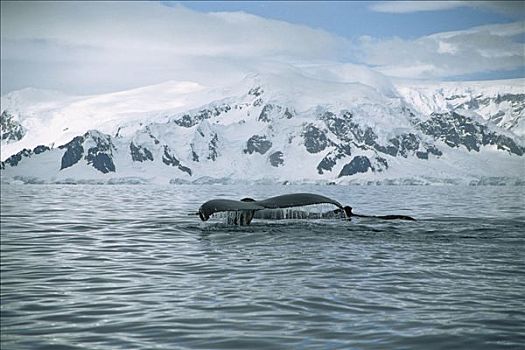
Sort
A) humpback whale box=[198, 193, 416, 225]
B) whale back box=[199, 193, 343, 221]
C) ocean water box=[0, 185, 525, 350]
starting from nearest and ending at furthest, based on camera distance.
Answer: ocean water box=[0, 185, 525, 350] < whale back box=[199, 193, 343, 221] < humpback whale box=[198, 193, 416, 225]

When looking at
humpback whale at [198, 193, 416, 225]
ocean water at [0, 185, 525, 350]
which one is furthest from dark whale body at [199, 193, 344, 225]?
ocean water at [0, 185, 525, 350]

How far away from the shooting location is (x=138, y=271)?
13.0 m

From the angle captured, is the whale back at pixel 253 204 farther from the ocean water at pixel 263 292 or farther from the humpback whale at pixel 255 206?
the ocean water at pixel 263 292

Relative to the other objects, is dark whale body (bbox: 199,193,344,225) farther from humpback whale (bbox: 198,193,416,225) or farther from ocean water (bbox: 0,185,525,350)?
ocean water (bbox: 0,185,525,350)

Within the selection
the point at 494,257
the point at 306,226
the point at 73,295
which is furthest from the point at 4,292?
the point at 306,226

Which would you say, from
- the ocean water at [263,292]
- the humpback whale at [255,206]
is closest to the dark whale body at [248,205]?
the humpback whale at [255,206]

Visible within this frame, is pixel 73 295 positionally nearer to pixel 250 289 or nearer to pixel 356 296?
pixel 250 289

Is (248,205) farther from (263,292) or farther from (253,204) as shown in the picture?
(263,292)

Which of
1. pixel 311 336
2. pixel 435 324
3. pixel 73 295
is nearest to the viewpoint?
pixel 311 336

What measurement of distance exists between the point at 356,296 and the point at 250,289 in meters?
1.77

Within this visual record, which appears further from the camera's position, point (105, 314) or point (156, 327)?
point (105, 314)

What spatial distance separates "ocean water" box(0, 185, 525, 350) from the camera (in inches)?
317

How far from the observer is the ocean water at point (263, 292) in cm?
806

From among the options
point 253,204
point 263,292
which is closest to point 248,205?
point 253,204
